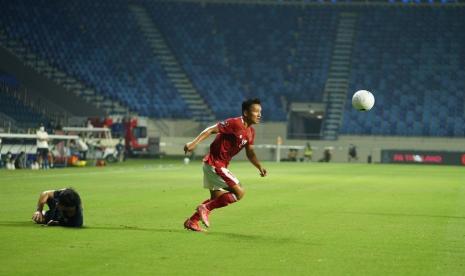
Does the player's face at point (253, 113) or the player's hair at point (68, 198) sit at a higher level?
the player's face at point (253, 113)

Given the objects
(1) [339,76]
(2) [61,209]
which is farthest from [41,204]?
(1) [339,76]

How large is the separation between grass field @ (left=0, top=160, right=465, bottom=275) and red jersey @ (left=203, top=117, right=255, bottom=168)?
1.08 meters

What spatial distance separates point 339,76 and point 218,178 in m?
50.9

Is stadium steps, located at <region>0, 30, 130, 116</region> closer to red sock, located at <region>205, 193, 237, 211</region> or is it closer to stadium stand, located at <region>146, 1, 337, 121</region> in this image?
stadium stand, located at <region>146, 1, 337, 121</region>

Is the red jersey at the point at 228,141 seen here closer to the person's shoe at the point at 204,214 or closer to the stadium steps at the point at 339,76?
the person's shoe at the point at 204,214

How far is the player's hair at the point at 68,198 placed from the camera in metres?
12.2

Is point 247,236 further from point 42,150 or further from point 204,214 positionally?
point 42,150

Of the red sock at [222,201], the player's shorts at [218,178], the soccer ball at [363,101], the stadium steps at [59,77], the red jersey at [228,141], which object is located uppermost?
the stadium steps at [59,77]

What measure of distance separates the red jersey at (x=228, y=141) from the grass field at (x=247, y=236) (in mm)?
1078

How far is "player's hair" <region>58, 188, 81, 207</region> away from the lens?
12.2 m

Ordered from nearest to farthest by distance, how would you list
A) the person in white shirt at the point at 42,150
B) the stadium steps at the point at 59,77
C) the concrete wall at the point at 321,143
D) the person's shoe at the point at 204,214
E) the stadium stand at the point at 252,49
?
the person's shoe at the point at 204,214
the person in white shirt at the point at 42,150
the concrete wall at the point at 321,143
the stadium steps at the point at 59,77
the stadium stand at the point at 252,49

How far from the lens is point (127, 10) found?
65750mm

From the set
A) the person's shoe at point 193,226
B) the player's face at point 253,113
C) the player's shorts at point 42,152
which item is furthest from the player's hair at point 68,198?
the player's shorts at point 42,152

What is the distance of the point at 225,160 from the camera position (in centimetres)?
1294
